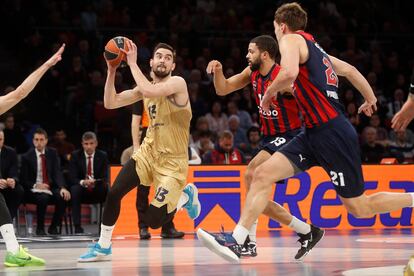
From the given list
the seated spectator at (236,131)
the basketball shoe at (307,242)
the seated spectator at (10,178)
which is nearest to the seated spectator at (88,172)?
the seated spectator at (10,178)

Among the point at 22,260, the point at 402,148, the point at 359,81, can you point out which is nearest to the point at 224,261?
the point at 22,260

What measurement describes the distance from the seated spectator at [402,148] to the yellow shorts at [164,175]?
767 cm

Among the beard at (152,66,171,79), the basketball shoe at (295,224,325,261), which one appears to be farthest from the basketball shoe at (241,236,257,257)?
the beard at (152,66,171,79)

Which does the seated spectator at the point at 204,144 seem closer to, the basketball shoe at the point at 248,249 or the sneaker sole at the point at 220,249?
the basketball shoe at the point at 248,249

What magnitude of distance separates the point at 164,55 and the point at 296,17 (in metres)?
1.56

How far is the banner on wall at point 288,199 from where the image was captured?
13.1 metres

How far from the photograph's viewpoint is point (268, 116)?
29.0 ft

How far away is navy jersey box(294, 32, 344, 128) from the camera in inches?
295

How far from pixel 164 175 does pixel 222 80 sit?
1.02 metres

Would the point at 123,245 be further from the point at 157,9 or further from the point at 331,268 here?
the point at 157,9

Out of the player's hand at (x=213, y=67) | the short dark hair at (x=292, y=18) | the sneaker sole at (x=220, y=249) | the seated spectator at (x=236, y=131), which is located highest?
the short dark hair at (x=292, y=18)

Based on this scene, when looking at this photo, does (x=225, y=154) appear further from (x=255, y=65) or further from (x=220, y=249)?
(x=220, y=249)

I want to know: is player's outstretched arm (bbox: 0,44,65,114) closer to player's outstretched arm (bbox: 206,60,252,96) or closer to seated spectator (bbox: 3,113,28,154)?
player's outstretched arm (bbox: 206,60,252,96)

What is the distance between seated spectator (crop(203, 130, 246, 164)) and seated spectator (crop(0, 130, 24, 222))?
3010 millimetres
